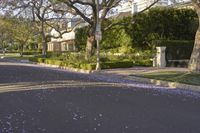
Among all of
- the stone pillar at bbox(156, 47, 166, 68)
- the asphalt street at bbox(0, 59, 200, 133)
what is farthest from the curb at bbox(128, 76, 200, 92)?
the stone pillar at bbox(156, 47, 166, 68)

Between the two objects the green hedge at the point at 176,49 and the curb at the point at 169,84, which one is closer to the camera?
the curb at the point at 169,84

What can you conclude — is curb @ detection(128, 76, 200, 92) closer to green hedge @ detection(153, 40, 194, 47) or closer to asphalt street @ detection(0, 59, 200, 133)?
asphalt street @ detection(0, 59, 200, 133)

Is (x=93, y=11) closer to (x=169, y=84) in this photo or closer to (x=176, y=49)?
(x=176, y=49)

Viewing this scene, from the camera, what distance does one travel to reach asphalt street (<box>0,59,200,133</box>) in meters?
10.6

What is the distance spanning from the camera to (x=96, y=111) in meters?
13.2

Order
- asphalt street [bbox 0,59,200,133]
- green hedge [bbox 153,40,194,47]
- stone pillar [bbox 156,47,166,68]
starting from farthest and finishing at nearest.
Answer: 1. green hedge [bbox 153,40,194,47]
2. stone pillar [bbox 156,47,166,68]
3. asphalt street [bbox 0,59,200,133]

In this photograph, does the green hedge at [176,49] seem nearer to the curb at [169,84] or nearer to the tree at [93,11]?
the tree at [93,11]

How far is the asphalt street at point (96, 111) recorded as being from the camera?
10625mm

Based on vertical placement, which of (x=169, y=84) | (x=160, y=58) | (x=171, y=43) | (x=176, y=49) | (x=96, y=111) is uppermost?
(x=171, y=43)

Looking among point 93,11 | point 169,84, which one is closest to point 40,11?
point 93,11

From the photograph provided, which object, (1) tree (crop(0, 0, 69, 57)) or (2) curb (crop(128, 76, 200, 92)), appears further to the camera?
(1) tree (crop(0, 0, 69, 57))

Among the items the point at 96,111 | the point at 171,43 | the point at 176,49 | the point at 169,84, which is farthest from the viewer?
the point at 176,49

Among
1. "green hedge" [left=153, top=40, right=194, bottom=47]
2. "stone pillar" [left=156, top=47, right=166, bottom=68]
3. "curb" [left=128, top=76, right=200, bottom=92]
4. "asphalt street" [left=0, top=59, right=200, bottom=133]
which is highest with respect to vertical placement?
"green hedge" [left=153, top=40, right=194, bottom=47]

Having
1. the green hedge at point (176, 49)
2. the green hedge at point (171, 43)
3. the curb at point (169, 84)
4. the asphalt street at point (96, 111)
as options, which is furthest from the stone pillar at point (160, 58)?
the asphalt street at point (96, 111)
